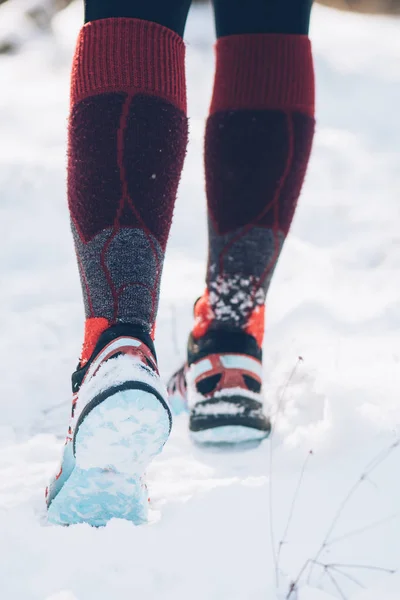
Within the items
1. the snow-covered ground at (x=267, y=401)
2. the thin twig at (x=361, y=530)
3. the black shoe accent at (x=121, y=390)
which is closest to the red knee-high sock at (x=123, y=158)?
the black shoe accent at (x=121, y=390)

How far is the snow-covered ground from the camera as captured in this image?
801 millimetres

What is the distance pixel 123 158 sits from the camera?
0.92 meters

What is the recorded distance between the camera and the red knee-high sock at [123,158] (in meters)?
0.92

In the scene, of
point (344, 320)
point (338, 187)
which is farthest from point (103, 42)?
point (338, 187)

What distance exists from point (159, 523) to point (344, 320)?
1.07 meters

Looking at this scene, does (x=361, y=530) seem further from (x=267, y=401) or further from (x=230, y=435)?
(x=267, y=401)

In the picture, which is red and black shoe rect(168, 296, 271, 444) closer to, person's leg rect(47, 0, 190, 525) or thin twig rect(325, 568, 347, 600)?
person's leg rect(47, 0, 190, 525)

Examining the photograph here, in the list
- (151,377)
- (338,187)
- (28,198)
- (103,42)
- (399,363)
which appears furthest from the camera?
(338,187)

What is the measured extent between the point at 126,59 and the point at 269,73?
35cm

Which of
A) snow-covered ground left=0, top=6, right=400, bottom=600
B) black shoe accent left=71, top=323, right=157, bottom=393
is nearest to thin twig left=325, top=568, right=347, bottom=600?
snow-covered ground left=0, top=6, right=400, bottom=600

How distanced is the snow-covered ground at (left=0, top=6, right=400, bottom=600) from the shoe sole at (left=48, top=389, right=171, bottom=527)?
0.16 ft

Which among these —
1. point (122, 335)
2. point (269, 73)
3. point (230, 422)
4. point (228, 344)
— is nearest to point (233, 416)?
point (230, 422)

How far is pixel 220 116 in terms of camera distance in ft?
3.96

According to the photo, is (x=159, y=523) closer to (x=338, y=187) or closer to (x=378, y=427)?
(x=378, y=427)
